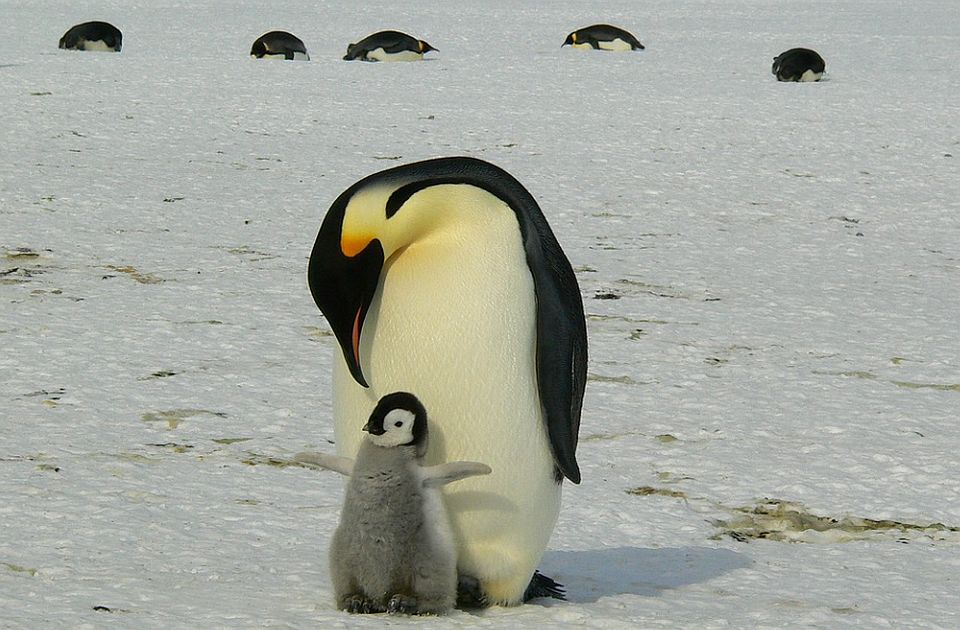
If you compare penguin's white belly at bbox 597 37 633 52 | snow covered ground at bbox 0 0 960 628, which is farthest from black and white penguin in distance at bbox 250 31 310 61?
penguin's white belly at bbox 597 37 633 52

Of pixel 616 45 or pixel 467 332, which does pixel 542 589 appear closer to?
pixel 467 332

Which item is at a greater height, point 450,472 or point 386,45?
point 386,45

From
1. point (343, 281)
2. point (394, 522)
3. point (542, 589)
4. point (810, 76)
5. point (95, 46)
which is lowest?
point (542, 589)

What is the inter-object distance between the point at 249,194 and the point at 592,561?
5.21 meters

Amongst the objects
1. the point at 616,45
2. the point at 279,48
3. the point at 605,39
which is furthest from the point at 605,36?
the point at 279,48

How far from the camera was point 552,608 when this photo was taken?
290 centimetres

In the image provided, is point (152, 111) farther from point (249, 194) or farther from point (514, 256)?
point (514, 256)

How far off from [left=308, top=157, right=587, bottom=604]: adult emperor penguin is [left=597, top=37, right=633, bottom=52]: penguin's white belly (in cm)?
1627

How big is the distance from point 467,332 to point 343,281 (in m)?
0.25

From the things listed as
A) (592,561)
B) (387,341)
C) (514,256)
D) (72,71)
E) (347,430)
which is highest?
(72,71)

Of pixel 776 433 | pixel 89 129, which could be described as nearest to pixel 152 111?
pixel 89 129

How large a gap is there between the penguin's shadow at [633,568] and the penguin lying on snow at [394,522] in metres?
0.44

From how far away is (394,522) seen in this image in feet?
8.84

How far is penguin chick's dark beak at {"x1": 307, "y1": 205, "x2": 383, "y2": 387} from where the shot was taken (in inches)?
109
